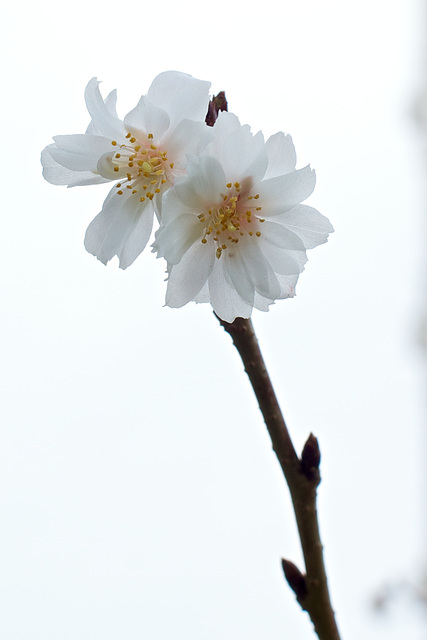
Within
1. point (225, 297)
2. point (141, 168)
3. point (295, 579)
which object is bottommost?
point (295, 579)

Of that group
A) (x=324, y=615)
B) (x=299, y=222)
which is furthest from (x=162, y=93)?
(x=324, y=615)

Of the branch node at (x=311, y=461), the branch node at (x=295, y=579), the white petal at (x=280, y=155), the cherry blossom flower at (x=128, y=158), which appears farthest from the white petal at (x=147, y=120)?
the branch node at (x=295, y=579)

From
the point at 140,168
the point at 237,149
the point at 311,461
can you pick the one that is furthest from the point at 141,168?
the point at 311,461

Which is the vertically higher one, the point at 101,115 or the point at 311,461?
the point at 101,115

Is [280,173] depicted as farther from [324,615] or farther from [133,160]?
[324,615]

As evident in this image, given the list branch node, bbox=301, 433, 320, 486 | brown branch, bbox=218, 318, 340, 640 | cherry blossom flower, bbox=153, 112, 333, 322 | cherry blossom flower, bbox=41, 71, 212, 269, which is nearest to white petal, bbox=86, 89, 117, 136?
cherry blossom flower, bbox=41, 71, 212, 269

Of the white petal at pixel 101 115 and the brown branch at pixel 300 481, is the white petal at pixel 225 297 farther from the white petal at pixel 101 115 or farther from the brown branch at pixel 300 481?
the white petal at pixel 101 115

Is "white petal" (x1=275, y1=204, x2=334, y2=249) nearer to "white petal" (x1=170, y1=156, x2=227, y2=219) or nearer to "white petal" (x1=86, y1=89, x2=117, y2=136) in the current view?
"white petal" (x1=170, y1=156, x2=227, y2=219)

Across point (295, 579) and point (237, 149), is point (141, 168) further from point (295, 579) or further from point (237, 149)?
point (295, 579)
